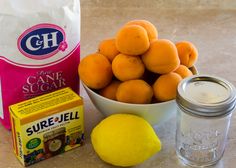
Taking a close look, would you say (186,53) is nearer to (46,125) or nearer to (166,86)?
(166,86)

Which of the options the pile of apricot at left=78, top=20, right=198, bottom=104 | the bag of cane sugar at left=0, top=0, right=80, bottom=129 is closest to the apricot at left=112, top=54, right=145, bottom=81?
the pile of apricot at left=78, top=20, right=198, bottom=104

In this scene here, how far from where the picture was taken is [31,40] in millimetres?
812

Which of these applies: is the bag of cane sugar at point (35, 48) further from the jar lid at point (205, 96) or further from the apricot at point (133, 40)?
the jar lid at point (205, 96)

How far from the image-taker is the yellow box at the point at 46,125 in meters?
0.78

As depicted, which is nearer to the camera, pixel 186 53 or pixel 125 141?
pixel 125 141

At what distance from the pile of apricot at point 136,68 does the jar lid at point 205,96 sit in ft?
0.09

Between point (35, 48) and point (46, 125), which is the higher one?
point (35, 48)

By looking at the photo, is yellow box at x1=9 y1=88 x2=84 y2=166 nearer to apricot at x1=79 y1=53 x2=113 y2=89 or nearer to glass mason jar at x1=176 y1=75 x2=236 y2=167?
apricot at x1=79 y1=53 x2=113 y2=89

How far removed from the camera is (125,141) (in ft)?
2.52

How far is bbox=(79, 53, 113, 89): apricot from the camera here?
83cm

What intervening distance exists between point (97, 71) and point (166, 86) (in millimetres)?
119

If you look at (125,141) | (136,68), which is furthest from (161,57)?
(125,141)

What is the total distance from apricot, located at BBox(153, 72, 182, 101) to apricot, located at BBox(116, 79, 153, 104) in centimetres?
1

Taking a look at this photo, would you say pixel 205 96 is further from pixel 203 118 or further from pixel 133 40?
pixel 133 40
